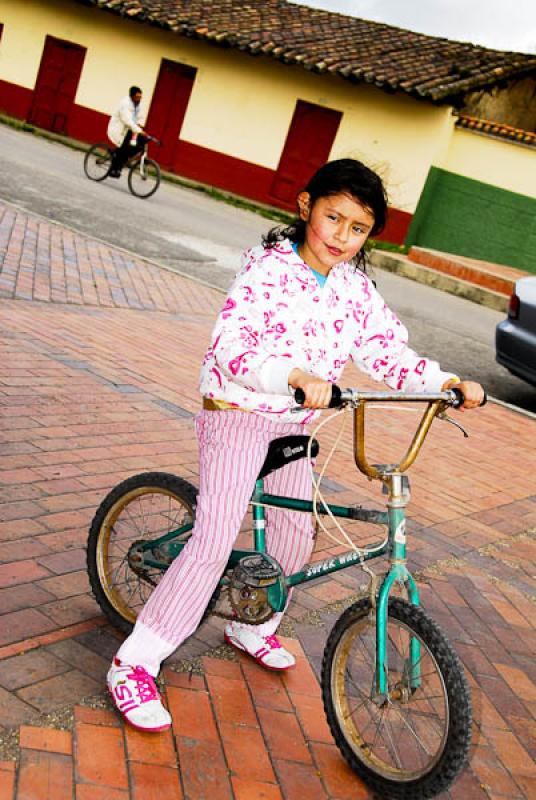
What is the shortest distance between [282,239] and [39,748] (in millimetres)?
1542

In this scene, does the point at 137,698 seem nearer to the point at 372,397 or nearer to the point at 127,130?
the point at 372,397

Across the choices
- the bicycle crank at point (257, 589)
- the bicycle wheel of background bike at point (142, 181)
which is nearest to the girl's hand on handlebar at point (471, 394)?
the bicycle crank at point (257, 589)

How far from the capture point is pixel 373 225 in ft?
8.75

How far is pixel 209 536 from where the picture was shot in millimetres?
2566

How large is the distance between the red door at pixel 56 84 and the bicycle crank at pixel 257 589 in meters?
24.6

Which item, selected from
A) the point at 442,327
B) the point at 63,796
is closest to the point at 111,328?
the point at 63,796

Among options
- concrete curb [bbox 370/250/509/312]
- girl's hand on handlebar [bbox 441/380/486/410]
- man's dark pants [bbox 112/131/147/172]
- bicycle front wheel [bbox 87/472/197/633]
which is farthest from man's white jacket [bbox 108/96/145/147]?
girl's hand on handlebar [bbox 441/380/486/410]

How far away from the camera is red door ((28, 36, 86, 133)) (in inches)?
992

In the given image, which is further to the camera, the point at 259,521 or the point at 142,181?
the point at 142,181

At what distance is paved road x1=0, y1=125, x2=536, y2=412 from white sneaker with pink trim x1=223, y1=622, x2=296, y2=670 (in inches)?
240

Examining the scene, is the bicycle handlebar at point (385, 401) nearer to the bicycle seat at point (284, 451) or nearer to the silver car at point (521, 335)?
the bicycle seat at point (284, 451)

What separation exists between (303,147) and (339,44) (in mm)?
2867

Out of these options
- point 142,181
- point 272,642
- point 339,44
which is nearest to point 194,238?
point 142,181

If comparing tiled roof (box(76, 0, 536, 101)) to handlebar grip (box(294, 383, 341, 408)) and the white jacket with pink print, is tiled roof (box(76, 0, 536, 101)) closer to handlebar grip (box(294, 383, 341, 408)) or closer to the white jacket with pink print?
the white jacket with pink print
